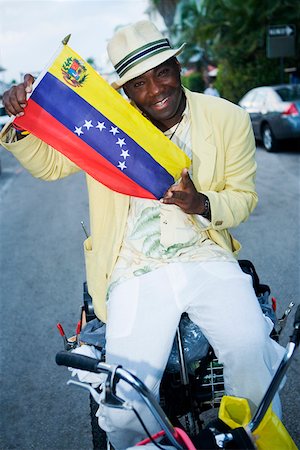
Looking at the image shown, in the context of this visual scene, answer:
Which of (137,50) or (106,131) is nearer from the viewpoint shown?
(106,131)

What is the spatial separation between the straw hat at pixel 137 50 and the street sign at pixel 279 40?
16952mm

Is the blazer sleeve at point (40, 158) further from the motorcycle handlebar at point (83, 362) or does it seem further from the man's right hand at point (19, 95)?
the motorcycle handlebar at point (83, 362)

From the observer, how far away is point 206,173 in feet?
8.61

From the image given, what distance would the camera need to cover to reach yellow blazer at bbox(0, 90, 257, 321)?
261 centimetres

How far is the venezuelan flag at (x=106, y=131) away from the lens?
2443 millimetres

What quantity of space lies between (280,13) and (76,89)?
810 inches

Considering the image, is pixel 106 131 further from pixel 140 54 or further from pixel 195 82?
pixel 195 82

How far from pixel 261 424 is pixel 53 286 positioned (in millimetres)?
4345

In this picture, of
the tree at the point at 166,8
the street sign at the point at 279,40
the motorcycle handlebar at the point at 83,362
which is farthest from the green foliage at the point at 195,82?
the motorcycle handlebar at the point at 83,362

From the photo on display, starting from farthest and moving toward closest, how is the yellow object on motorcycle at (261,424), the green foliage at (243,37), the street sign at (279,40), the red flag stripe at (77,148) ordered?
the green foliage at (243,37), the street sign at (279,40), the red flag stripe at (77,148), the yellow object on motorcycle at (261,424)

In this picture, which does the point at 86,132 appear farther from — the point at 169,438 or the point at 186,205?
the point at 169,438

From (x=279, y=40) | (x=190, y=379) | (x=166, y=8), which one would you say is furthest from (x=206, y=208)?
(x=166, y=8)

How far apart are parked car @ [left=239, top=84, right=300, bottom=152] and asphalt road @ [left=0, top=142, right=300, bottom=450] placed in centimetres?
126

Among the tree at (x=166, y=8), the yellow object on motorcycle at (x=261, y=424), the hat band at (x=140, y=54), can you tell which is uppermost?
the hat band at (x=140, y=54)
